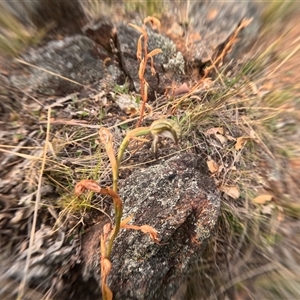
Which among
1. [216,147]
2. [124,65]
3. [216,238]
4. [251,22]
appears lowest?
[216,238]

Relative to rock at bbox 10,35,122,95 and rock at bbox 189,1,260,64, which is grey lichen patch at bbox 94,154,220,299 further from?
rock at bbox 189,1,260,64

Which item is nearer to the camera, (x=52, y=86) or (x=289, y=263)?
(x=289, y=263)

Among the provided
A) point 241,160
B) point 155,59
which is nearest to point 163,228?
point 241,160

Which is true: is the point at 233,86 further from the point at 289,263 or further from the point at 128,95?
the point at 289,263

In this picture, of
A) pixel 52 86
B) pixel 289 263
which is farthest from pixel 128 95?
pixel 289 263

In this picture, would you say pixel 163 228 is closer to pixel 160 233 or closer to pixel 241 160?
pixel 160 233

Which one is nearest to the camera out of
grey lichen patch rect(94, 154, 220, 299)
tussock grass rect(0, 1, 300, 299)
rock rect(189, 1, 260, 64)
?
grey lichen patch rect(94, 154, 220, 299)

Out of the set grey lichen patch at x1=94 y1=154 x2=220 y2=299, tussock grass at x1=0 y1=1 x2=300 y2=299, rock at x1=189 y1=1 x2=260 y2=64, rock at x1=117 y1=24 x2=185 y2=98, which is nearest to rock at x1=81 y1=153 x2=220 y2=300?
grey lichen patch at x1=94 y1=154 x2=220 y2=299
